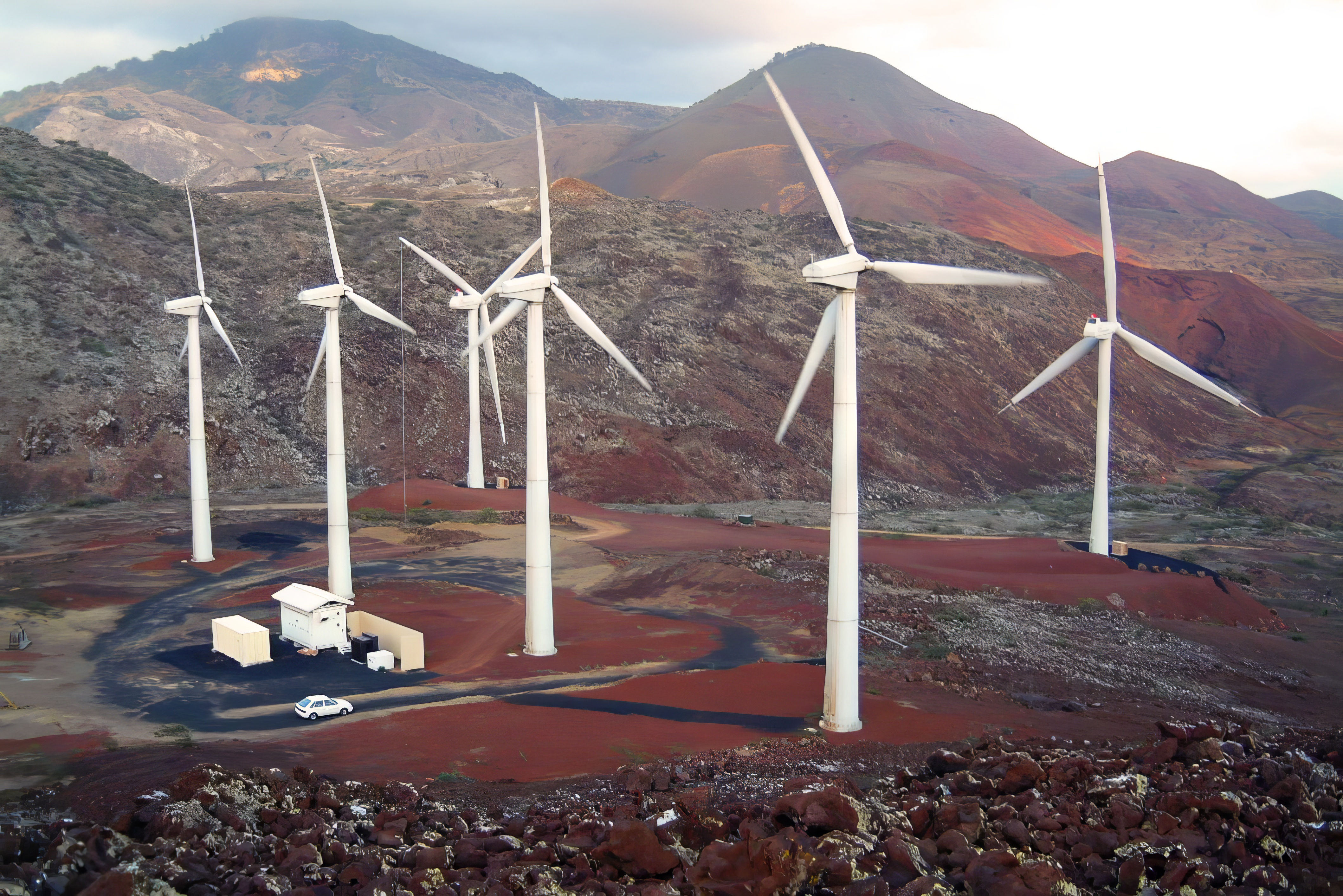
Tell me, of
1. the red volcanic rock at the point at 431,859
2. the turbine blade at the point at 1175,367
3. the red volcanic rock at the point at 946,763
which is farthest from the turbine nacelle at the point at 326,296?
the turbine blade at the point at 1175,367

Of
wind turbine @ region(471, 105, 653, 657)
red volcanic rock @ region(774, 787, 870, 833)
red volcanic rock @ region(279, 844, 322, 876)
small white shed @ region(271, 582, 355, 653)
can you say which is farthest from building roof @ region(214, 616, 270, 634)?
red volcanic rock @ region(774, 787, 870, 833)

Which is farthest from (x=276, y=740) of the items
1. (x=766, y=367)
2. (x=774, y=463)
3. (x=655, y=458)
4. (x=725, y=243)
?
(x=725, y=243)

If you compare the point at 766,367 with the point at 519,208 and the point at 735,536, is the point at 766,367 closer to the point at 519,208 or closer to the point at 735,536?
the point at 735,536

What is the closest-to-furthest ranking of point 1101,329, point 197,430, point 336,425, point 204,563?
1. point 336,425
2. point 197,430
3. point 1101,329
4. point 204,563

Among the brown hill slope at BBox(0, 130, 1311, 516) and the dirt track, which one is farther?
the brown hill slope at BBox(0, 130, 1311, 516)

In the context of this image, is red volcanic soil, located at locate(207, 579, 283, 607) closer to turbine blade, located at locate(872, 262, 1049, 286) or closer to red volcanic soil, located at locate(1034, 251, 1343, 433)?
turbine blade, located at locate(872, 262, 1049, 286)

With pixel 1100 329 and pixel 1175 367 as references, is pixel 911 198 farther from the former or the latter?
pixel 1175 367

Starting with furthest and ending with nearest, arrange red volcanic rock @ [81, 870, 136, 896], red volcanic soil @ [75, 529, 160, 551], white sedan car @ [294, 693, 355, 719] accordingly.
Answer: red volcanic soil @ [75, 529, 160, 551] → white sedan car @ [294, 693, 355, 719] → red volcanic rock @ [81, 870, 136, 896]

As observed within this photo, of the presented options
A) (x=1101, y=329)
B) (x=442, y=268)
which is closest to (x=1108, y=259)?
(x=1101, y=329)
